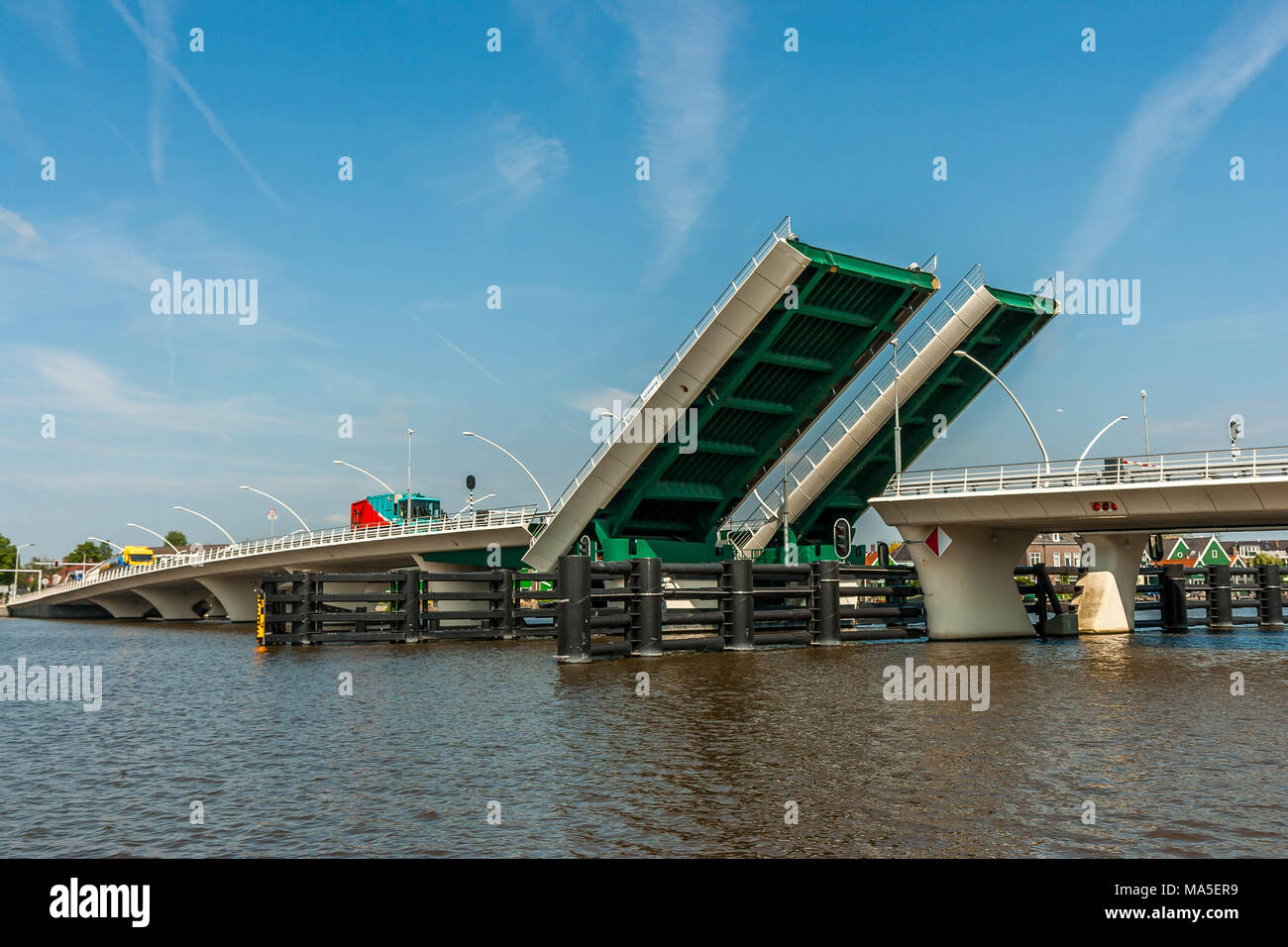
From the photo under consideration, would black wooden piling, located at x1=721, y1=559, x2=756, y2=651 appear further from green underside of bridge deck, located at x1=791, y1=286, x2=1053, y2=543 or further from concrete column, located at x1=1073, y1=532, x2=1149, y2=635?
concrete column, located at x1=1073, y1=532, x2=1149, y2=635

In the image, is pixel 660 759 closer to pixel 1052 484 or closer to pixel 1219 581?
pixel 1052 484

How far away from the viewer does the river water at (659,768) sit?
7820 mm

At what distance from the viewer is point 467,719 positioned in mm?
14844

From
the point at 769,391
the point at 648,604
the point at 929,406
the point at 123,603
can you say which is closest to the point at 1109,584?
the point at 929,406

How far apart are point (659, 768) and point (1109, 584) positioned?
30.6 metres

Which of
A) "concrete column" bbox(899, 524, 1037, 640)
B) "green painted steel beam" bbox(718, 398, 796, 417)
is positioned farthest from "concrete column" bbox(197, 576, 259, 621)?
"concrete column" bbox(899, 524, 1037, 640)

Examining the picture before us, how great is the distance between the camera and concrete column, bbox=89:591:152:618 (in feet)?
290

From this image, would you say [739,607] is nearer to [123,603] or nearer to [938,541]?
[938,541]

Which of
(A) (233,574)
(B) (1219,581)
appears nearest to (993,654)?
(B) (1219,581)

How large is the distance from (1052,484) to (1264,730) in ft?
55.5

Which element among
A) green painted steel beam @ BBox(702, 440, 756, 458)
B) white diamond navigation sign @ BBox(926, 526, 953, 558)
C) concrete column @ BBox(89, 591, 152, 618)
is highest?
green painted steel beam @ BBox(702, 440, 756, 458)

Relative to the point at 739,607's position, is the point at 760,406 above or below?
above

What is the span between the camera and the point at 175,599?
82.1 m

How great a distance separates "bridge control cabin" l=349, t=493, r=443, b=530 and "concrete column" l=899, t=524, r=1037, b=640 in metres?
43.7
